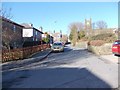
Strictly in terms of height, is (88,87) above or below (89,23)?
below

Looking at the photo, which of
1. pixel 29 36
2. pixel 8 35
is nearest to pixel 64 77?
pixel 8 35

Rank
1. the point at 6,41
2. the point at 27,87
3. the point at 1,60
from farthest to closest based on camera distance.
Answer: the point at 6,41
the point at 1,60
the point at 27,87

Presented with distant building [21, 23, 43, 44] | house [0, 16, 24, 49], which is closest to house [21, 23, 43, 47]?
distant building [21, 23, 43, 44]

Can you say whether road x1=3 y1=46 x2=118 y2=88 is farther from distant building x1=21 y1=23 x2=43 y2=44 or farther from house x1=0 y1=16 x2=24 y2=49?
distant building x1=21 y1=23 x2=43 y2=44

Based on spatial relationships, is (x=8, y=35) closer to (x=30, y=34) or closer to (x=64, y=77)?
(x=30, y=34)

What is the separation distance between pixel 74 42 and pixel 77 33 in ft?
15.8

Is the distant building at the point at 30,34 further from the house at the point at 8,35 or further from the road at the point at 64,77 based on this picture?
the road at the point at 64,77

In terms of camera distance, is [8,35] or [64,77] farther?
[8,35]

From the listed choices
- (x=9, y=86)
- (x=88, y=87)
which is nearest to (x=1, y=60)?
(x=9, y=86)

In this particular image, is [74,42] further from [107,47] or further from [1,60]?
[1,60]

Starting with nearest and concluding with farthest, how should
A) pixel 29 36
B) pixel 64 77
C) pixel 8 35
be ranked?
pixel 64 77
pixel 8 35
pixel 29 36

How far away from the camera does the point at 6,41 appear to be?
97.1 feet

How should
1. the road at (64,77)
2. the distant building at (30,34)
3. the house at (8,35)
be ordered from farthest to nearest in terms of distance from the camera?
the distant building at (30,34), the house at (8,35), the road at (64,77)

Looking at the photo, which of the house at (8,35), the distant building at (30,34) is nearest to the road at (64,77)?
the house at (8,35)
